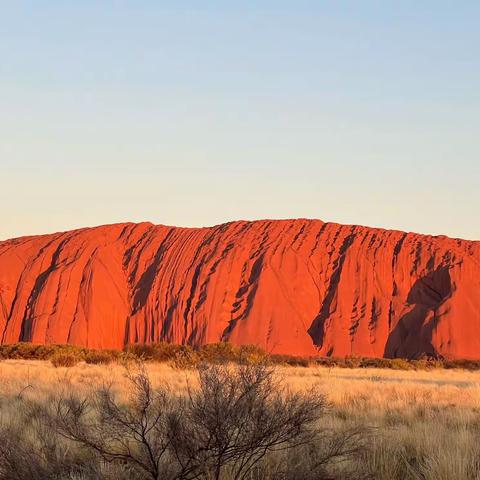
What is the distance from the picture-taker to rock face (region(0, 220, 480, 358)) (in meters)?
47.7

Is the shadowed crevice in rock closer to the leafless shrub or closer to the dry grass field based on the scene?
the dry grass field

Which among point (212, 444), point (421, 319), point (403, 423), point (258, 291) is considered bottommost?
point (421, 319)

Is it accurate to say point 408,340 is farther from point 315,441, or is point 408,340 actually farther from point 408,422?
point 315,441

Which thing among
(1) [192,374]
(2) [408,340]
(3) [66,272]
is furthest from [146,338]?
(1) [192,374]

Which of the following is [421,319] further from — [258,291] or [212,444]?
[212,444]

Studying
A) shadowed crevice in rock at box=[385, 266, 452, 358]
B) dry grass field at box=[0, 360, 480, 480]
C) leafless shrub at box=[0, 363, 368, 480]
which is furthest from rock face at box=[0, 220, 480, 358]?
leafless shrub at box=[0, 363, 368, 480]

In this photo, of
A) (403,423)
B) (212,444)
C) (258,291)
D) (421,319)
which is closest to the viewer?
(212,444)

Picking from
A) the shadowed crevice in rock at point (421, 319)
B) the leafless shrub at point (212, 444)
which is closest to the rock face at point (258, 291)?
the shadowed crevice in rock at point (421, 319)

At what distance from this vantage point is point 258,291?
49.8 m

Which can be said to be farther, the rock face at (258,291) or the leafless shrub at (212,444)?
the rock face at (258,291)

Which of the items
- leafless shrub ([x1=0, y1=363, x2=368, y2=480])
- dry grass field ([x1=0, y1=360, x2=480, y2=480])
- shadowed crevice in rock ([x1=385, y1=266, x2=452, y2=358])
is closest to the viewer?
leafless shrub ([x1=0, y1=363, x2=368, y2=480])

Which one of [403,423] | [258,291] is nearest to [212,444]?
[403,423]

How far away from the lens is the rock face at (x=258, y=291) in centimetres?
4766

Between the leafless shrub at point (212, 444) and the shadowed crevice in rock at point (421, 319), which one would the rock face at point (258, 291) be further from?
the leafless shrub at point (212, 444)
